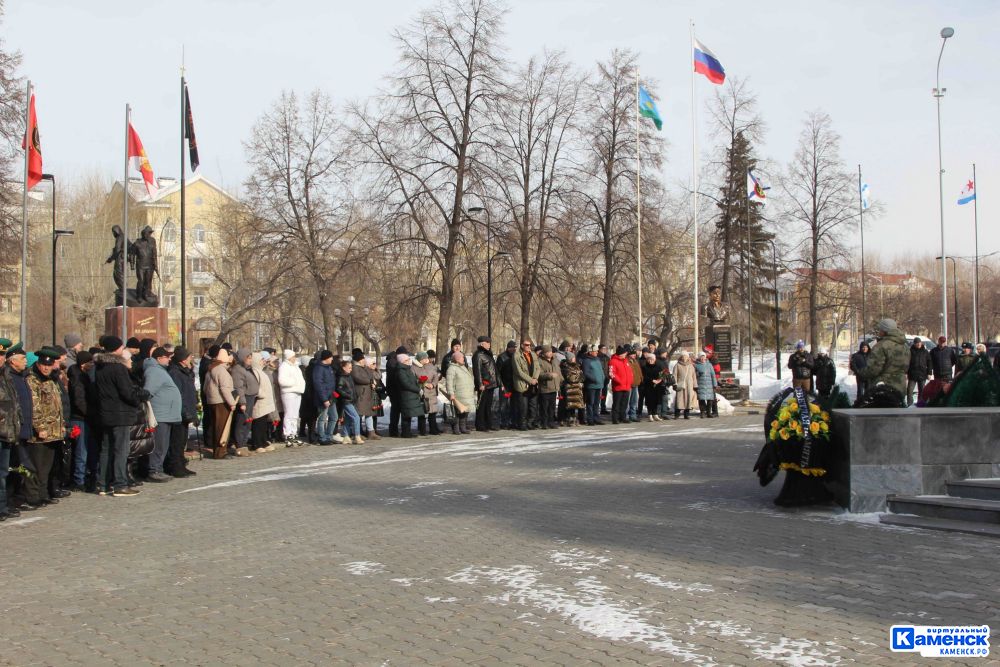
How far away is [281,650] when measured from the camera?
19.3ft

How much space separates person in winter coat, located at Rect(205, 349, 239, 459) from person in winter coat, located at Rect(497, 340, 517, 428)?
6488 mm

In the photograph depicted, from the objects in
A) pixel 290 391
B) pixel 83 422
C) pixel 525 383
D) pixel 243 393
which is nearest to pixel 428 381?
pixel 525 383

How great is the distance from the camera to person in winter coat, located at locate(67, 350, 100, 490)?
511 inches

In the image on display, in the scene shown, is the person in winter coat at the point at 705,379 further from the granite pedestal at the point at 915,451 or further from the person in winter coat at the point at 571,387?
the granite pedestal at the point at 915,451

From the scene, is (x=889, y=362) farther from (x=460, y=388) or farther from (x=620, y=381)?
(x=620, y=381)

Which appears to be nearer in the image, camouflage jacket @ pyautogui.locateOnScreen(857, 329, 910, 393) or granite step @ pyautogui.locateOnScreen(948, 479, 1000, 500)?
granite step @ pyautogui.locateOnScreen(948, 479, 1000, 500)

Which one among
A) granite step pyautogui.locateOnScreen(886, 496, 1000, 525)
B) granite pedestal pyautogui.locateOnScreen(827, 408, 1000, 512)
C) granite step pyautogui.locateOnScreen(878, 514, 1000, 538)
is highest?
granite pedestal pyautogui.locateOnScreen(827, 408, 1000, 512)

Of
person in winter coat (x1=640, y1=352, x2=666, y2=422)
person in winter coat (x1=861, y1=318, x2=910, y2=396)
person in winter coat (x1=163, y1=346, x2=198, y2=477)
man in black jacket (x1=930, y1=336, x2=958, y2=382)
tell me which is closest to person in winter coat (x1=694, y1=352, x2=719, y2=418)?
person in winter coat (x1=640, y1=352, x2=666, y2=422)

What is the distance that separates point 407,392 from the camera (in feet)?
67.7

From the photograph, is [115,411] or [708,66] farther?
[708,66]

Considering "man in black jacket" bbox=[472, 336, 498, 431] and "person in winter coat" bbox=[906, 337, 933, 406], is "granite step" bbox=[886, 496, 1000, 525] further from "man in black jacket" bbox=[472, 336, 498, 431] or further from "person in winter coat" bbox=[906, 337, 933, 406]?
"person in winter coat" bbox=[906, 337, 933, 406]

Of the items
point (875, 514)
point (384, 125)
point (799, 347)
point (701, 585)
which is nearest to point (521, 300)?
point (384, 125)

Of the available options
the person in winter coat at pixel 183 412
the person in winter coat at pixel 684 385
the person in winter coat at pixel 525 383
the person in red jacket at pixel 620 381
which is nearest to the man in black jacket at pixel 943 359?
the person in winter coat at pixel 684 385

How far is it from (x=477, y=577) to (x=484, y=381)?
46.5 ft
